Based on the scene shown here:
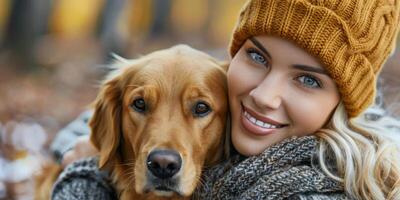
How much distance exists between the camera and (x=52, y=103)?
12.1 metres

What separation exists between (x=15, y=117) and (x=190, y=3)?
2596 cm

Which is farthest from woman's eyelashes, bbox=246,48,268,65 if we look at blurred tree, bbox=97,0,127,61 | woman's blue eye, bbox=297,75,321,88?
blurred tree, bbox=97,0,127,61

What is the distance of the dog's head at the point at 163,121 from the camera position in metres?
3.47

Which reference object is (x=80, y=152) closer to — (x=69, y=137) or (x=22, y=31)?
(x=69, y=137)

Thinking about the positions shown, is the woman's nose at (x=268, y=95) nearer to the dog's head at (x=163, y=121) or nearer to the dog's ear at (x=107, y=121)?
the dog's head at (x=163, y=121)

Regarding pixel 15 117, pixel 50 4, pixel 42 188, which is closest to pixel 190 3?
pixel 50 4

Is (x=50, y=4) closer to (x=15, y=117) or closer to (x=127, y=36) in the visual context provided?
(x=127, y=36)

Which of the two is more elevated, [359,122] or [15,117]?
[359,122]

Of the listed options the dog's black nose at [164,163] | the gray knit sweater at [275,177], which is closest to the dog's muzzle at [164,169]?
the dog's black nose at [164,163]

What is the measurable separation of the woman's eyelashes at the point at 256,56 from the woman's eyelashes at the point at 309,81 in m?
0.21

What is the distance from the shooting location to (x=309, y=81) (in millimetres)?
3314

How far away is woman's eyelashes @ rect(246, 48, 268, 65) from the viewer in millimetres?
3436

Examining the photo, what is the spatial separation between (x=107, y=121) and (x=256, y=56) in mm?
1024

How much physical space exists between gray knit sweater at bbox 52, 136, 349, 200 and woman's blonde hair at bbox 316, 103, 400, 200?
0.07m
